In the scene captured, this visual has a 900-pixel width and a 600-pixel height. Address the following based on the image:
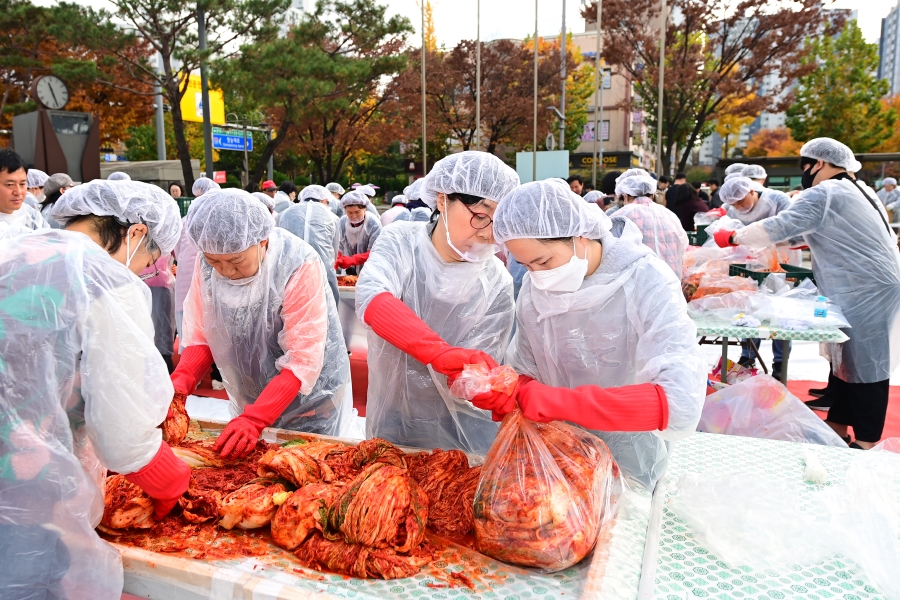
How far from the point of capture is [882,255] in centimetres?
401

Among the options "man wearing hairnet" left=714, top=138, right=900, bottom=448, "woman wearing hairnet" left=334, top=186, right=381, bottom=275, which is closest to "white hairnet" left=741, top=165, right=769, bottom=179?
"man wearing hairnet" left=714, top=138, right=900, bottom=448

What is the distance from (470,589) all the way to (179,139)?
15825 mm

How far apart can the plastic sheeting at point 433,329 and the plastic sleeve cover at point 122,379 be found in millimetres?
935

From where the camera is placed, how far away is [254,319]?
2.46 m

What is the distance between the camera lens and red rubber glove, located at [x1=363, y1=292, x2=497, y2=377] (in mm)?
1819

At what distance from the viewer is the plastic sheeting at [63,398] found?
124 centimetres

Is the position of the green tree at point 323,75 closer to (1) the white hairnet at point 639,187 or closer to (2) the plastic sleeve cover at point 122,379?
(1) the white hairnet at point 639,187

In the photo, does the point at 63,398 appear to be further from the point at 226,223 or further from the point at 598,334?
the point at 598,334

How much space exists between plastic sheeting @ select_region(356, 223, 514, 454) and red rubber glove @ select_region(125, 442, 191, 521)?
88 centimetres

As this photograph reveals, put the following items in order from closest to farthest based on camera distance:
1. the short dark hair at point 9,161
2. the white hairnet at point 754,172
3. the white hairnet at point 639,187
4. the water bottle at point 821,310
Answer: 1. the water bottle at point 821,310
2. the short dark hair at point 9,161
3. the white hairnet at point 639,187
4. the white hairnet at point 754,172

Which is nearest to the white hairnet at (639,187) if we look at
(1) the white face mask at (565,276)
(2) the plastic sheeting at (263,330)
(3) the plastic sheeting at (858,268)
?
(3) the plastic sheeting at (858,268)

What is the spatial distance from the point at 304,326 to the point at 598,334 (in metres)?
1.09

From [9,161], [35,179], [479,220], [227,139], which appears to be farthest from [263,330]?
[227,139]

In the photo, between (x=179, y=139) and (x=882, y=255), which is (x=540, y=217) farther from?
(x=179, y=139)
